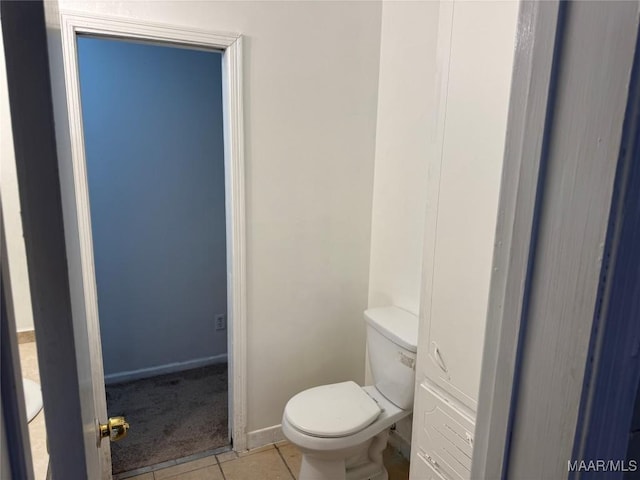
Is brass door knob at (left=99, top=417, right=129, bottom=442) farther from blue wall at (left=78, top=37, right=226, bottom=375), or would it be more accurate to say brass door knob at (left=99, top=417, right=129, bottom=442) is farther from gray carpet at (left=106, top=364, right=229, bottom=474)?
blue wall at (left=78, top=37, right=226, bottom=375)

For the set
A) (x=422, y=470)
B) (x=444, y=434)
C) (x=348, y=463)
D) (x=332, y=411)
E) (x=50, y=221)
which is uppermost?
(x=50, y=221)

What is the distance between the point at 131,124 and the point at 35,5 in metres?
2.35

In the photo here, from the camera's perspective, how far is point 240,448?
2178 millimetres

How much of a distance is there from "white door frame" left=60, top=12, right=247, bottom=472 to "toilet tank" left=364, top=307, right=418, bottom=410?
632mm

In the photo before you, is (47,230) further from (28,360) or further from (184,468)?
(184,468)

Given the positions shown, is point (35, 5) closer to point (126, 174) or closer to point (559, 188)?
point (559, 188)

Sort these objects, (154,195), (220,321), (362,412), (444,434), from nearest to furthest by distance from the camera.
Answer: (444,434)
(362,412)
(154,195)
(220,321)

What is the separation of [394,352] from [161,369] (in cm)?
182

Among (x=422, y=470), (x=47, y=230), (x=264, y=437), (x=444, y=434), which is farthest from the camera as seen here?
(x=264, y=437)

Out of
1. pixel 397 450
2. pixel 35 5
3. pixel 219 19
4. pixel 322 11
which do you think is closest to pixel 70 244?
pixel 35 5

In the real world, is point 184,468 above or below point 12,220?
below

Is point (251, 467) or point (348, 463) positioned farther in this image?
point (251, 467)

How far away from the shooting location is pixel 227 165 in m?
1.95

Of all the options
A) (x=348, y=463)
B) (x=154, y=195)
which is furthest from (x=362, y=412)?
(x=154, y=195)
